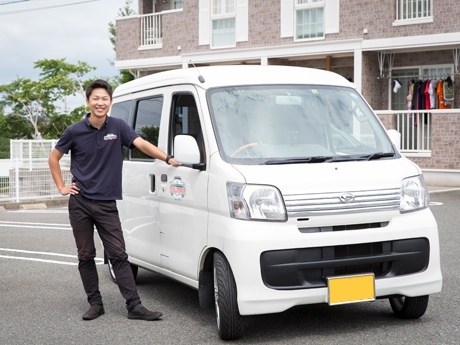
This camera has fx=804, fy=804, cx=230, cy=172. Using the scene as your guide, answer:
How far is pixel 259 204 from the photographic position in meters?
5.40

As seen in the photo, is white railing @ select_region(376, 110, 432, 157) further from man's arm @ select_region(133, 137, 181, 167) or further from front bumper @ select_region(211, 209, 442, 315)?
front bumper @ select_region(211, 209, 442, 315)

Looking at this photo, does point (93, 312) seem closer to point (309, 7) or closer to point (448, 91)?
point (448, 91)

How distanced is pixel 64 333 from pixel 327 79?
2.87 meters

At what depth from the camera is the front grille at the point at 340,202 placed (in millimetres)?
5398

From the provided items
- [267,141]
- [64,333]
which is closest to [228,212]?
[267,141]

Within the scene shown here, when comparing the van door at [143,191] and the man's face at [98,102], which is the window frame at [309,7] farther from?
the man's face at [98,102]

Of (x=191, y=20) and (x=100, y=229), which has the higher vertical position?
(x=191, y=20)

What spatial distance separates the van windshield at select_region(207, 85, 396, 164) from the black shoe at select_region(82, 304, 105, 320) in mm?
1804

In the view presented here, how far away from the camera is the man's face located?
6.37 metres

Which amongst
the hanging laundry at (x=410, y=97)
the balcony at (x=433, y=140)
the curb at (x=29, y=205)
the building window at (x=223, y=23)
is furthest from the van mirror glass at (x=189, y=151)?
the building window at (x=223, y=23)

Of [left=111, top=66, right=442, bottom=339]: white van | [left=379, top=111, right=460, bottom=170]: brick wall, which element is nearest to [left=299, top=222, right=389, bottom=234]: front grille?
[left=111, top=66, right=442, bottom=339]: white van

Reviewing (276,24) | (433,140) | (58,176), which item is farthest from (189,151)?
(276,24)

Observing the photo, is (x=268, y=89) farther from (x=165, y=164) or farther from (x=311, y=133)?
(x=165, y=164)

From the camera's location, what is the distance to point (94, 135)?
21.1 ft
